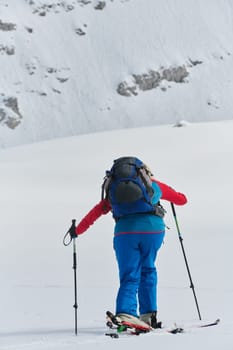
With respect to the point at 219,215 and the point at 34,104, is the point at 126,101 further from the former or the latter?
the point at 219,215

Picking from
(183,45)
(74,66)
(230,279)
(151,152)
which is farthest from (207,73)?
(230,279)

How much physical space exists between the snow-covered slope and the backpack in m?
91.3

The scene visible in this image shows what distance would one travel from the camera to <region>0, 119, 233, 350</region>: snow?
523 centimetres

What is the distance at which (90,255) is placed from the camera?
36.5ft

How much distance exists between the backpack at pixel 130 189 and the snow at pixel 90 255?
1043 millimetres

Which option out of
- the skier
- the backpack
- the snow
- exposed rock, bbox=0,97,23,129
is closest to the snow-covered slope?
exposed rock, bbox=0,97,23,129

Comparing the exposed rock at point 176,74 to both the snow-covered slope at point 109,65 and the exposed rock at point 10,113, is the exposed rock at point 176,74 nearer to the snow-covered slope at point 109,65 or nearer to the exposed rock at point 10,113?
the snow-covered slope at point 109,65

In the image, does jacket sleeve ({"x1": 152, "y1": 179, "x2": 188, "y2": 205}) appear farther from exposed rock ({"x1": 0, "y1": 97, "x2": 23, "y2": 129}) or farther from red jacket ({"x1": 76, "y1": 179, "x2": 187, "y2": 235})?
exposed rock ({"x1": 0, "y1": 97, "x2": 23, "y2": 129})

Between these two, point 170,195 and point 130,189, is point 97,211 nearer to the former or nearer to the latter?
point 130,189

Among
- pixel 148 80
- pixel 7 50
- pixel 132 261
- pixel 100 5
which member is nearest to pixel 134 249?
pixel 132 261

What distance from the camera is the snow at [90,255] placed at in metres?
5.23

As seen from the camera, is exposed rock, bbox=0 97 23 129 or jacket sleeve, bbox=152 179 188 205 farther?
exposed rock, bbox=0 97 23 129

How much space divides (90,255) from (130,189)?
19.3ft

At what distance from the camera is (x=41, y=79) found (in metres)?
108
